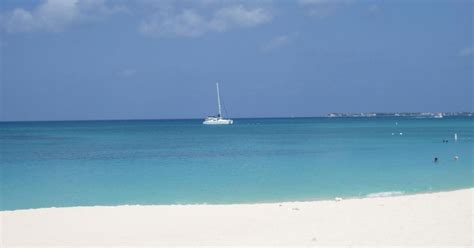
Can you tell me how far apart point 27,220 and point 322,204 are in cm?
815

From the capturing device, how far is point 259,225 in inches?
525

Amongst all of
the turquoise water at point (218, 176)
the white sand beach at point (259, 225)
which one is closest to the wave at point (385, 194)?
the turquoise water at point (218, 176)

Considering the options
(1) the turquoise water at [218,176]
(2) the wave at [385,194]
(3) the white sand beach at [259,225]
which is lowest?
(3) the white sand beach at [259,225]

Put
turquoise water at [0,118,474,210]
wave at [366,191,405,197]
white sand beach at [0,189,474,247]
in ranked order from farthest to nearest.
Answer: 1. turquoise water at [0,118,474,210]
2. wave at [366,191,405,197]
3. white sand beach at [0,189,474,247]

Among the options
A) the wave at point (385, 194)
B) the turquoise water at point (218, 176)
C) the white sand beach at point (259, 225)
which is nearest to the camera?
the white sand beach at point (259, 225)

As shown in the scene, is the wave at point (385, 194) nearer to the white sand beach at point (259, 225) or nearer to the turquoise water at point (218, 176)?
the turquoise water at point (218, 176)

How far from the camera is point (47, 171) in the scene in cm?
→ 2989

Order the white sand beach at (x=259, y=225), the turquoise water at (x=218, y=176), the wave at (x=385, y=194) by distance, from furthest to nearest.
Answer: the turquoise water at (x=218, y=176) < the wave at (x=385, y=194) < the white sand beach at (x=259, y=225)

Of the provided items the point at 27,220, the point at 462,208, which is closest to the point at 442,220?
the point at 462,208

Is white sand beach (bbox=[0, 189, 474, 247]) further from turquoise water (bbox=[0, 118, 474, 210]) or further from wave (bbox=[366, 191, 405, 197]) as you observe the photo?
turquoise water (bbox=[0, 118, 474, 210])

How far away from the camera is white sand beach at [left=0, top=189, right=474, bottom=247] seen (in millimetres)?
11164

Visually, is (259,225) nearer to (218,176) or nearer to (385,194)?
(385,194)

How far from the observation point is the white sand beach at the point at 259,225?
1116 cm

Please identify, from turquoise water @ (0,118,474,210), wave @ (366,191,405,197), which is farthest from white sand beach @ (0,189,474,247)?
turquoise water @ (0,118,474,210)
